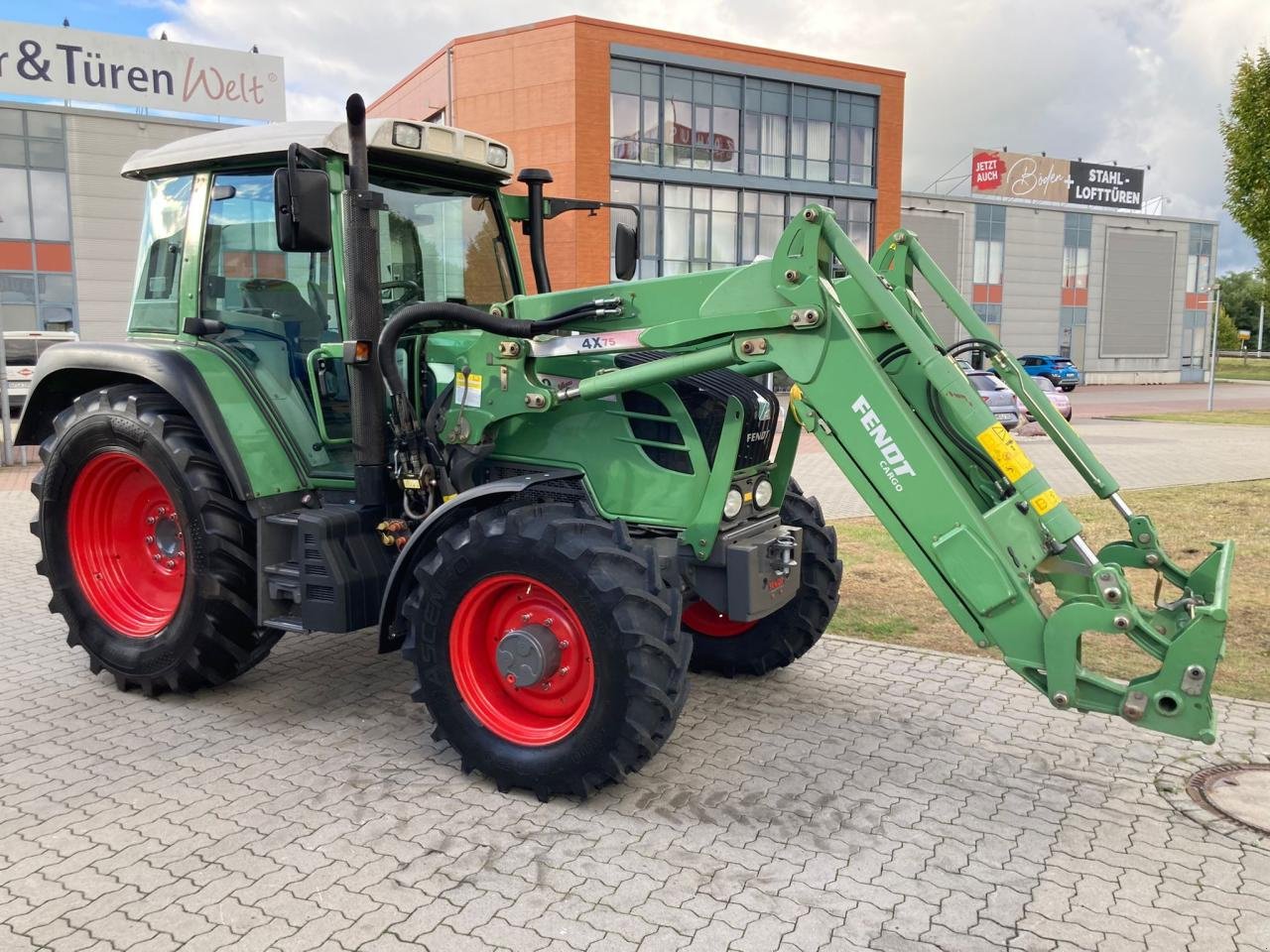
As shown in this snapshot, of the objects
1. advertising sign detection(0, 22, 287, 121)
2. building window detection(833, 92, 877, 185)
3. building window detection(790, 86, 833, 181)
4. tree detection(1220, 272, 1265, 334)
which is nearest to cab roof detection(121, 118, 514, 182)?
advertising sign detection(0, 22, 287, 121)

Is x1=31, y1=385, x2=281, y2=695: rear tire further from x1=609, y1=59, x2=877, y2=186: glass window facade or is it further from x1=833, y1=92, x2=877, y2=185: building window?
x1=833, y1=92, x2=877, y2=185: building window

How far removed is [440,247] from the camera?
5.05 m

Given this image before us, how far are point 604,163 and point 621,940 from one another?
3081 centimetres

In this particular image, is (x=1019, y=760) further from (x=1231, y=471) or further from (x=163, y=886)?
(x=1231, y=471)

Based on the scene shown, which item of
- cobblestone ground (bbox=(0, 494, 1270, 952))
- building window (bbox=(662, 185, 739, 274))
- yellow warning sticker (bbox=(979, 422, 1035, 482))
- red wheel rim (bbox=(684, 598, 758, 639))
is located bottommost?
cobblestone ground (bbox=(0, 494, 1270, 952))

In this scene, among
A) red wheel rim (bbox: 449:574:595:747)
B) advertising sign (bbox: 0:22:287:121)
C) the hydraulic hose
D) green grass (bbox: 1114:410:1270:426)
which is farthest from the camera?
advertising sign (bbox: 0:22:287:121)

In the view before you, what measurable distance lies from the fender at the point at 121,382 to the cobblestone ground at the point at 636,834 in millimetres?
1300

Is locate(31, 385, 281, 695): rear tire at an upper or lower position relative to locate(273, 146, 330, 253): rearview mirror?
lower

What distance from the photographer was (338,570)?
4.44 meters

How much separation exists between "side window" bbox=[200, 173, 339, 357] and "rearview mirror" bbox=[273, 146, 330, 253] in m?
0.82

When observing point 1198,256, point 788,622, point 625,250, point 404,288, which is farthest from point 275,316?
point 1198,256

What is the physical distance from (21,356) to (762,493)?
60.9 ft

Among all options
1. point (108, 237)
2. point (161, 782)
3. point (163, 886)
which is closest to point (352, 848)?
point (163, 886)

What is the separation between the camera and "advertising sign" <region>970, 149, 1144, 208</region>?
51875mm
